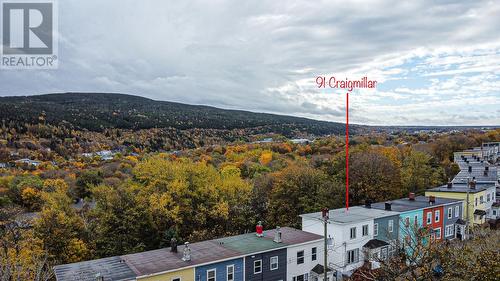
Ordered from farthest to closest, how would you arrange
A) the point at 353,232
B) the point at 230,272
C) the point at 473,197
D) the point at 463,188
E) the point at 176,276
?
the point at 463,188, the point at 473,197, the point at 353,232, the point at 230,272, the point at 176,276

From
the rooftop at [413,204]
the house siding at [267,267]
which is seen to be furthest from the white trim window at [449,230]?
the house siding at [267,267]

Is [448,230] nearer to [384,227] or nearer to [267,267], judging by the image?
[384,227]

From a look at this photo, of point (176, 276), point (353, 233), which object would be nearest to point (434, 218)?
point (353, 233)

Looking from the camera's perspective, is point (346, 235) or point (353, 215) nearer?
point (346, 235)

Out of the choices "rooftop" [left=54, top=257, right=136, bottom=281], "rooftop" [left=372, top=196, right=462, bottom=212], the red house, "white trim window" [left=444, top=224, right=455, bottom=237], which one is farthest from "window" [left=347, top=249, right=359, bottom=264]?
"rooftop" [left=54, top=257, right=136, bottom=281]

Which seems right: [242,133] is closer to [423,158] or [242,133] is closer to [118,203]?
[423,158]

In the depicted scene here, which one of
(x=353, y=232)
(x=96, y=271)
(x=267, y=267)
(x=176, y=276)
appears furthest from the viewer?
(x=353, y=232)

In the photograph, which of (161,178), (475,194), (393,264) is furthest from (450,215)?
(161,178)

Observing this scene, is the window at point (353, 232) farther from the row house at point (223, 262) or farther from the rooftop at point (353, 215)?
the row house at point (223, 262)
